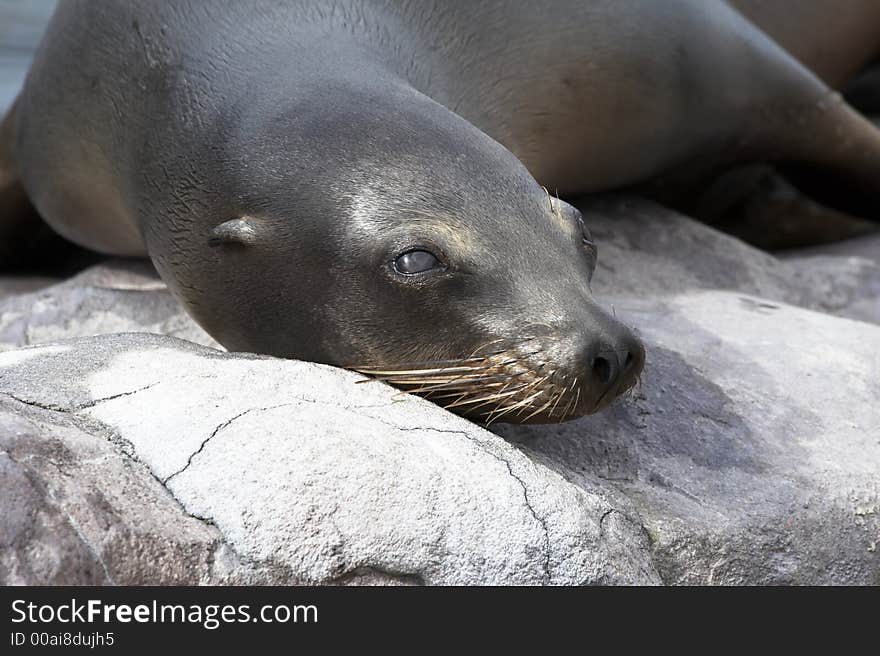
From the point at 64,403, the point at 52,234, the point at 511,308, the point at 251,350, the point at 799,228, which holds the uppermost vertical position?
the point at 511,308

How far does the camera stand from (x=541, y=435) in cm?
277

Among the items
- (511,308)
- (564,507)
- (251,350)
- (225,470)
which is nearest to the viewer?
(225,470)

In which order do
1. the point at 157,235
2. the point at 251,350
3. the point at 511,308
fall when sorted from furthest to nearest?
the point at 157,235 < the point at 251,350 < the point at 511,308

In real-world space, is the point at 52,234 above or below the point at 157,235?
below

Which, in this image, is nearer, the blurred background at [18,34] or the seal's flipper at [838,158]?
the seal's flipper at [838,158]

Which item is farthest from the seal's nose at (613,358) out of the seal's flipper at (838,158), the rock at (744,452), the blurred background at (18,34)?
the blurred background at (18,34)

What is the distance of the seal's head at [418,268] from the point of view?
8.36 feet

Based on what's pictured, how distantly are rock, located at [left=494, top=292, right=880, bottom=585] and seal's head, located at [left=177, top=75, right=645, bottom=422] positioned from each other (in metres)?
0.23

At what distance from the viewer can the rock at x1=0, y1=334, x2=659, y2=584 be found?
1952 mm

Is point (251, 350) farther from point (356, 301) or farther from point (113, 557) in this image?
point (113, 557)

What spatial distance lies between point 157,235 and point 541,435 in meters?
1.19

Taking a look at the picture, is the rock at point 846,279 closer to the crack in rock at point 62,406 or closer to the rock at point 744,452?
the rock at point 744,452

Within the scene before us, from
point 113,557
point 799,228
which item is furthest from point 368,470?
point 799,228

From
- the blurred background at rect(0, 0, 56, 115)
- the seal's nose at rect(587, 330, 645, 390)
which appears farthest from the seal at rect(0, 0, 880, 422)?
the blurred background at rect(0, 0, 56, 115)
